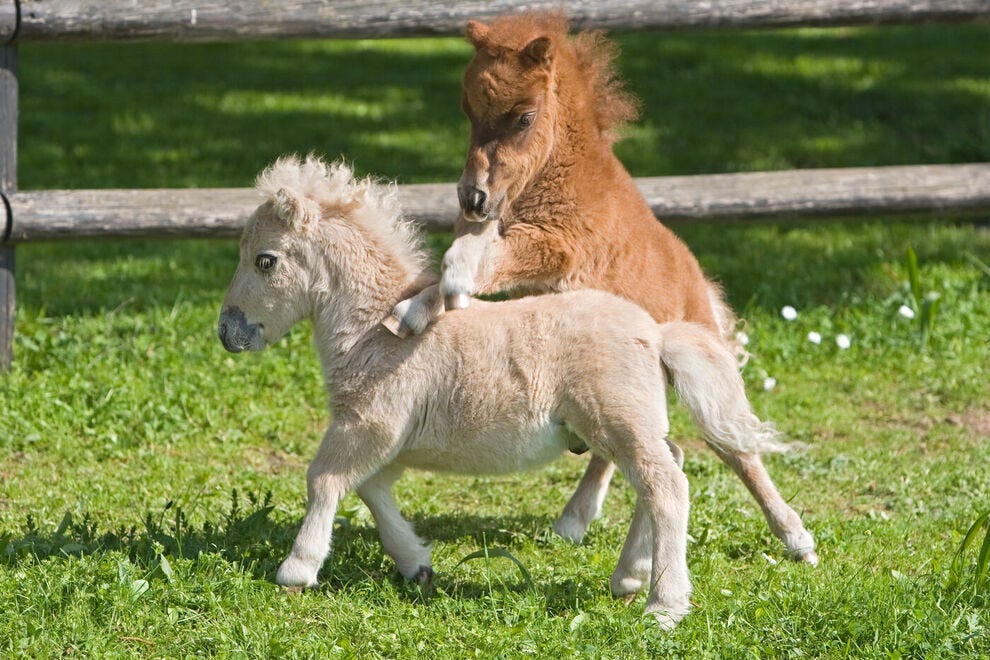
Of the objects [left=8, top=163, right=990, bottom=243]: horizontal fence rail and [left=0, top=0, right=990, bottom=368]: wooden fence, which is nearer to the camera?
[left=0, top=0, right=990, bottom=368]: wooden fence

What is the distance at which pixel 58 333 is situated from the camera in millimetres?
8094

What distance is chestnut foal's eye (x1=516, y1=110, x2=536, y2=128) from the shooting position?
5.52 m

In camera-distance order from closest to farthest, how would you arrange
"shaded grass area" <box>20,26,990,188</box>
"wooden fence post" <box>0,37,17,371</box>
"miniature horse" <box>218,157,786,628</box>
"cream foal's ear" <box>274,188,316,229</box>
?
"miniature horse" <box>218,157,786,628</box> < "cream foal's ear" <box>274,188,316,229</box> < "wooden fence post" <box>0,37,17,371</box> < "shaded grass area" <box>20,26,990,188</box>

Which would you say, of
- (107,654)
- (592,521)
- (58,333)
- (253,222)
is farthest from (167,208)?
(107,654)

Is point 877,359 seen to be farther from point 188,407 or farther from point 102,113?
point 102,113

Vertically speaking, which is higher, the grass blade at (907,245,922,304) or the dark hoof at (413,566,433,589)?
the grass blade at (907,245,922,304)

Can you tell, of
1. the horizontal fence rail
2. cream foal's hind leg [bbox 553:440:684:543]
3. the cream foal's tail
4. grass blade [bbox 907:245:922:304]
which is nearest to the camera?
the cream foal's tail

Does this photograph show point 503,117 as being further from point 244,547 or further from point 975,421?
point 975,421

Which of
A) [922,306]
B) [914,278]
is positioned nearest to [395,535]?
[914,278]

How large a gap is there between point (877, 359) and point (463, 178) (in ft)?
13.1

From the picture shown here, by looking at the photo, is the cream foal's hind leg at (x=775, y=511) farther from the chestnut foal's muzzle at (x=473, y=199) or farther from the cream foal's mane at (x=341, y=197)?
the cream foal's mane at (x=341, y=197)

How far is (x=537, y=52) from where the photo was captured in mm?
5500

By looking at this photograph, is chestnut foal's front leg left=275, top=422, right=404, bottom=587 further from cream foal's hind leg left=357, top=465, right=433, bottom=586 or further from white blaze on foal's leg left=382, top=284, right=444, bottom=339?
white blaze on foal's leg left=382, top=284, right=444, bottom=339

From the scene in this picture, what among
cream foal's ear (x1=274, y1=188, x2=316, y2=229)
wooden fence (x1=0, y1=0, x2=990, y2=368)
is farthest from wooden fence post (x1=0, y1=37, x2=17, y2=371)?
cream foal's ear (x1=274, y1=188, x2=316, y2=229)
